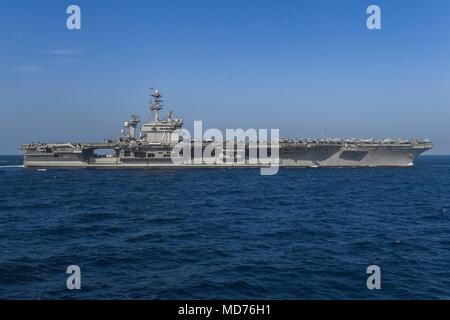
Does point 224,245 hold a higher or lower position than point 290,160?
lower

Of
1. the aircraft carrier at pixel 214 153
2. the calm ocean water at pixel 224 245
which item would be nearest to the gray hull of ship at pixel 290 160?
the aircraft carrier at pixel 214 153

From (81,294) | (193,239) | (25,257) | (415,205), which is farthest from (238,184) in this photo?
(81,294)

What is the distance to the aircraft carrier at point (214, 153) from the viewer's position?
197 ft

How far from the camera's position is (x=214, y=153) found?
2452 inches

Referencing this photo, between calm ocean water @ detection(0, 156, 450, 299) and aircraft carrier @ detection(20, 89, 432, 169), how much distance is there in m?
26.2

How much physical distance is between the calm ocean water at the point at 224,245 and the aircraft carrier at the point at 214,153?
2622cm

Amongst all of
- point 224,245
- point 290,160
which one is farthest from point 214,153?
point 224,245

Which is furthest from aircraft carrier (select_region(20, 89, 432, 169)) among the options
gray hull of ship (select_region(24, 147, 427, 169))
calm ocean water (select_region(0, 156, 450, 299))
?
calm ocean water (select_region(0, 156, 450, 299))

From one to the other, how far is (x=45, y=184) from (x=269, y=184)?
23.8m

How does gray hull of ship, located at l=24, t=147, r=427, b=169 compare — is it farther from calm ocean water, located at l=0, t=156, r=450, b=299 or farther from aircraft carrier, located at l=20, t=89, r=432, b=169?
calm ocean water, located at l=0, t=156, r=450, b=299

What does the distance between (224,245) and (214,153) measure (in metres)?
45.5

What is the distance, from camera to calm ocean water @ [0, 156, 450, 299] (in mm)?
11906

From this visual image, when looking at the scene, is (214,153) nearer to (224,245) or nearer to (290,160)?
(290,160)
